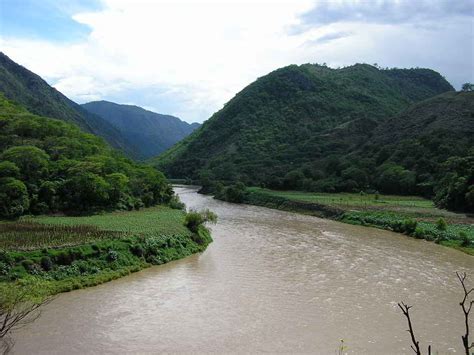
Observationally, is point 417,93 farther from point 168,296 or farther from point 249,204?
point 168,296

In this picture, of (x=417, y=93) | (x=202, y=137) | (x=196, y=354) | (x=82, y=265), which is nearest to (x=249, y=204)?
(x=82, y=265)

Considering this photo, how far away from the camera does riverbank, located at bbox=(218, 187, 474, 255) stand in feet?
147

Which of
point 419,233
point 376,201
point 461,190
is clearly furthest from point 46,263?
point 376,201

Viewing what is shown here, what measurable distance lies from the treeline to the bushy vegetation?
134 feet

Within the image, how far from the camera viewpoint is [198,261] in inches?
1368

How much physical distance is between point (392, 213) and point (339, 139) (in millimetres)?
67157

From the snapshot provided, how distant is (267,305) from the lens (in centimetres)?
2458

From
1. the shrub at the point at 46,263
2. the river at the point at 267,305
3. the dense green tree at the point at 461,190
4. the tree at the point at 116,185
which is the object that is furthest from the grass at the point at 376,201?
the shrub at the point at 46,263

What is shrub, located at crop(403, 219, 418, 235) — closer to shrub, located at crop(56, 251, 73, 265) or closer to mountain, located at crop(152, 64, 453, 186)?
shrub, located at crop(56, 251, 73, 265)

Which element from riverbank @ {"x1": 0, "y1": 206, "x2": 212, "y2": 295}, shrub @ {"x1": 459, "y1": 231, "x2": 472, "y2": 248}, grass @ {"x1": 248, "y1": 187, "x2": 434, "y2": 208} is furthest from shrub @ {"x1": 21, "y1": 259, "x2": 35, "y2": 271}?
grass @ {"x1": 248, "y1": 187, "x2": 434, "y2": 208}

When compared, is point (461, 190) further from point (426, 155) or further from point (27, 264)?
point (27, 264)

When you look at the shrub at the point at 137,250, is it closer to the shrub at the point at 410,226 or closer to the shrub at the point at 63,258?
the shrub at the point at 63,258

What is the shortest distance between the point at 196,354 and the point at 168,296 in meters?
7.83

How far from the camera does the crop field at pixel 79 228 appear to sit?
29.1 m
